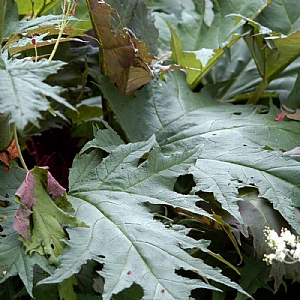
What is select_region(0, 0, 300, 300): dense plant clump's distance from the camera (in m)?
0.57

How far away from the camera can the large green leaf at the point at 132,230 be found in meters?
0.55

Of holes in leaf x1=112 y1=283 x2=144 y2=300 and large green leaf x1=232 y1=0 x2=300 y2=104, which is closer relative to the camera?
holes in leaf x1=112 y1=283 x2=144 y2=300

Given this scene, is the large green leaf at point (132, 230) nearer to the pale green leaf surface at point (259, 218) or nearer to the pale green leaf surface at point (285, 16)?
the pale green leaf surface at point (259, 218)

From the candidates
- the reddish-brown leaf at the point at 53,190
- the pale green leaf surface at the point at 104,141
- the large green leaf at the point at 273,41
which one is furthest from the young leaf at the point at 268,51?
the reddish-brown leaf at the point at 53,190

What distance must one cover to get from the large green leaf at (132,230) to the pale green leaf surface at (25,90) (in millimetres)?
187

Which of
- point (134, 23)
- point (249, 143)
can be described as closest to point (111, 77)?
point (134, 23)

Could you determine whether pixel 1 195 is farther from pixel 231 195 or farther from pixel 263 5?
pixel 263 5

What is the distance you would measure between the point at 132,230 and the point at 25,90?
0.23 metres

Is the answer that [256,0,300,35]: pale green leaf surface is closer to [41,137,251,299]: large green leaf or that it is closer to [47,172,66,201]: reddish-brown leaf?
[41,137,251,299]: large green leaf

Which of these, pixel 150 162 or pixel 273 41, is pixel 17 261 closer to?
pixel 150 162

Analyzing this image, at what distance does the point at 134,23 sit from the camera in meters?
0.94

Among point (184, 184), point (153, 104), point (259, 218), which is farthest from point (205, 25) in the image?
point (259, 218)

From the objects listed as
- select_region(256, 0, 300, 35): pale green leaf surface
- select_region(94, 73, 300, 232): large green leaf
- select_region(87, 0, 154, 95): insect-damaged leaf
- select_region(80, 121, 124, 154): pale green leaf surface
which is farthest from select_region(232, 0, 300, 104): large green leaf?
select_region(80, 121, 124, 154): pale green leaf surface

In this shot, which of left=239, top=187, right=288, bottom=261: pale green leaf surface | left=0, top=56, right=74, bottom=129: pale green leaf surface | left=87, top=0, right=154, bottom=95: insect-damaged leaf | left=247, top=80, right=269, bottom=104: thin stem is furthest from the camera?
left=247, top=80, right=269, bottom=104: thin stem
